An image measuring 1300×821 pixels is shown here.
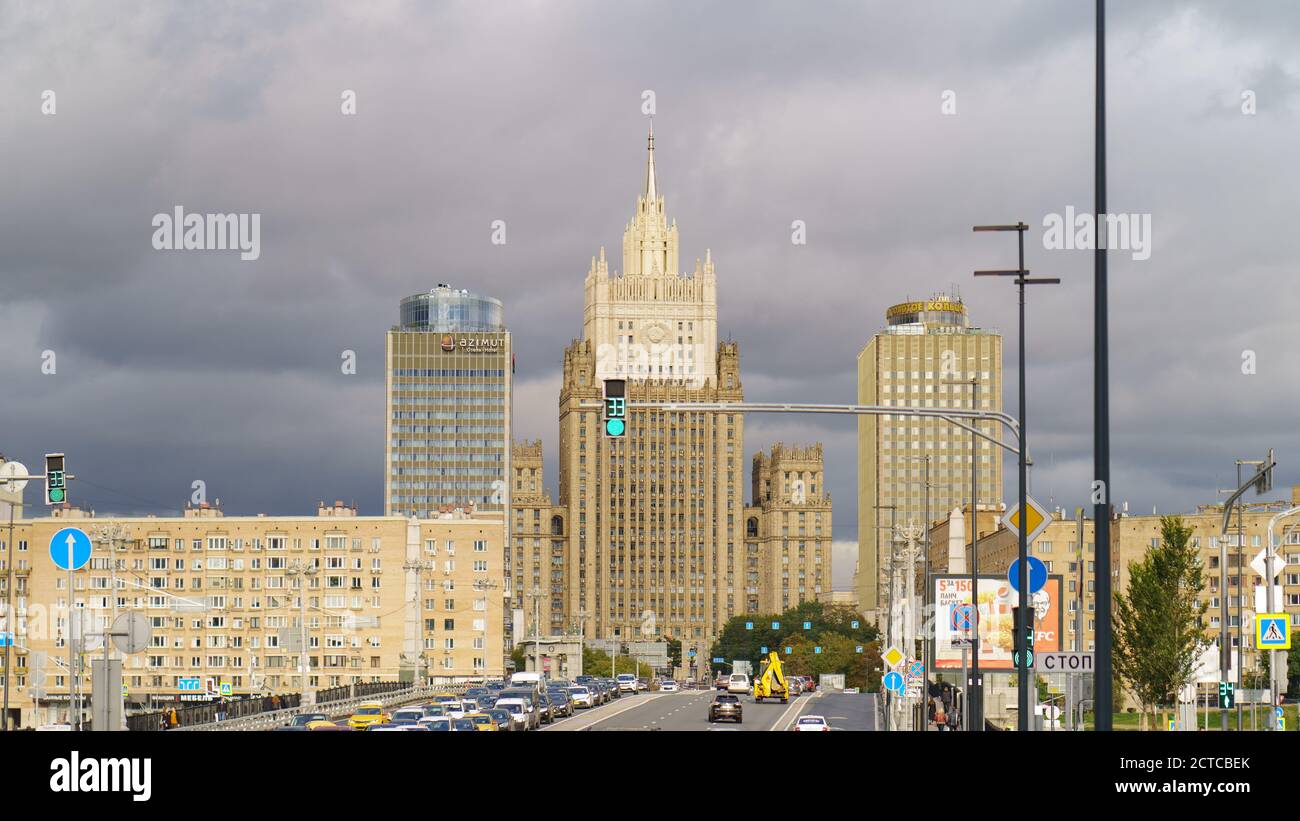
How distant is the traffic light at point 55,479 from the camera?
132 feet

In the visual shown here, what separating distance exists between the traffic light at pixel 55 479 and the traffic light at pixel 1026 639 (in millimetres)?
21014

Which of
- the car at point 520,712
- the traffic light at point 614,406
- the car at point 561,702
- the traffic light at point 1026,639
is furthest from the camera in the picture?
the car at point 561,702

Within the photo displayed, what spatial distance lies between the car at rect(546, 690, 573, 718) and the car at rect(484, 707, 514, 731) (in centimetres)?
1830

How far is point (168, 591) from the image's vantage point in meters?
167

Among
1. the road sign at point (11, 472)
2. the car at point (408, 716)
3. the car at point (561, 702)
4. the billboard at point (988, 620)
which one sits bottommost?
the car at point (561, 702)

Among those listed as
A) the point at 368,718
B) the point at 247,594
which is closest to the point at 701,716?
the point at 368,718

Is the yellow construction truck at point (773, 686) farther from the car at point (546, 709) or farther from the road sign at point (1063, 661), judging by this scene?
the road sign at point (1063, 661)

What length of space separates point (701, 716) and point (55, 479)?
4829cm

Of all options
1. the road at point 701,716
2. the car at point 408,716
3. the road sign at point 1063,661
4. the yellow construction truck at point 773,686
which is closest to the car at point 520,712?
the road at point 701,716

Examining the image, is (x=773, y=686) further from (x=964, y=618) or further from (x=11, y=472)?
(x=11, y=472)

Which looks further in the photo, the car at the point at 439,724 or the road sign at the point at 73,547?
the car at the point at 439,724
